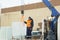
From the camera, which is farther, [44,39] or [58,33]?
[44,39]

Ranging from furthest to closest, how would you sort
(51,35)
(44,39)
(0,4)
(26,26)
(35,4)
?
1. (0,4)
2. (35,4)
3. (26,26)
4. (44,39)
5. (51,35)

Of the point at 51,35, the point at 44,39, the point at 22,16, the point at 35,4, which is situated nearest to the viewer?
the point at 51,35

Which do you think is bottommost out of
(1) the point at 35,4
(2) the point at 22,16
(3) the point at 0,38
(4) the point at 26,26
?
(3) the point at 0,38

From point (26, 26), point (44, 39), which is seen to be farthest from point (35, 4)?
point (44, 39)

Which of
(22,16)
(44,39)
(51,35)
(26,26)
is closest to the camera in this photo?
(51,35)

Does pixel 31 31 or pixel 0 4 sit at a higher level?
pixel 0 4

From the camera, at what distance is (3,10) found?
458 cm

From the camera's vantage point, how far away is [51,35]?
8.66ft

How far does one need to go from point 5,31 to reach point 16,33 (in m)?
0.24

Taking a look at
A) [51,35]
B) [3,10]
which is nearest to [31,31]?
[51,35]

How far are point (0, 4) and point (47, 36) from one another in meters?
2.21

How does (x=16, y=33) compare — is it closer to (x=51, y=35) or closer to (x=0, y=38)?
(x=0, y=38)

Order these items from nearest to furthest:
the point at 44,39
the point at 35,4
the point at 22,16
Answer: the point at 44,39
the point at 22,16
the point at 35,4

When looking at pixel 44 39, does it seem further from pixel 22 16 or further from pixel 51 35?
pixel 22 16
